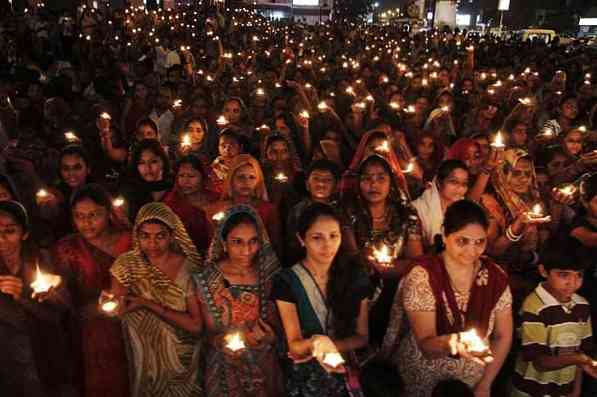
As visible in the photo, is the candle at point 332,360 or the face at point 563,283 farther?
the face at point 563,283

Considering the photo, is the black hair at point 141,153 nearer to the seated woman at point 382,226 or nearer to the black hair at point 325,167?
the black hair at point 325,167

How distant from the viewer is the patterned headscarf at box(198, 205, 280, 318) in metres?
2.33

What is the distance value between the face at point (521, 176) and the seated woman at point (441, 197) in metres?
0.60

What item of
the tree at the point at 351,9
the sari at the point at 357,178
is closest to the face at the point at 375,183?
the sari at the point at 357,178

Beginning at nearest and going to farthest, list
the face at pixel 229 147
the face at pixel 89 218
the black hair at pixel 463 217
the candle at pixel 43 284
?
the candle at pixel 43 284, the black hair at pixel 463 217, the face at pixel 89 218, the face at pixel 229 147

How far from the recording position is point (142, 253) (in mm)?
2436

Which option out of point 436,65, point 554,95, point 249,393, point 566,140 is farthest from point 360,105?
point 436,65

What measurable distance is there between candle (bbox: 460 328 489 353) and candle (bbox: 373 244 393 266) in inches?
28.2

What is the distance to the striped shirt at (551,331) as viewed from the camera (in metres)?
2.28

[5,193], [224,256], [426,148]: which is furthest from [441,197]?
[5,193]

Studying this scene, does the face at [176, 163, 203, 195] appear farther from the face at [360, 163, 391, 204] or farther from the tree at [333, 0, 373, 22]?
the tree at [333, 0, 373, 22]

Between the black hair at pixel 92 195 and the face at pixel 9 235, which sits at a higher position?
the black hair at pixel 92 195

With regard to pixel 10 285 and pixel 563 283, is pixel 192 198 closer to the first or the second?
pixel 10 285

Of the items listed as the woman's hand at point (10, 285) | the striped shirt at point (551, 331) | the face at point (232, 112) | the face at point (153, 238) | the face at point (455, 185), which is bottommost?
the striped shirt at point (551, 331)
